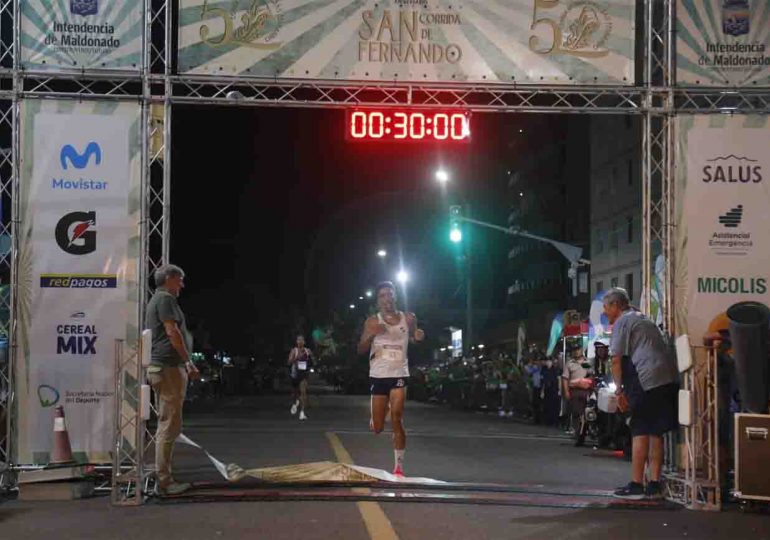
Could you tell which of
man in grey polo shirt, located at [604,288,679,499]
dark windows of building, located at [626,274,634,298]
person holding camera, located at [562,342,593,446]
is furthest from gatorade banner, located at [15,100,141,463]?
dark windows of building, located at [626,274,634,298]

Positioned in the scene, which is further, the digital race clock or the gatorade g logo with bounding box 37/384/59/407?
the digital race clock

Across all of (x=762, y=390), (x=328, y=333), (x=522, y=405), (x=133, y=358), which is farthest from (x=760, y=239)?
(x=328, y=333)

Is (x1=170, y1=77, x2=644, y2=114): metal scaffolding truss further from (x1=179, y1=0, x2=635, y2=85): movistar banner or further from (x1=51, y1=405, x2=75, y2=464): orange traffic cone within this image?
(x1=51, y1=405, x2=75, y2=464): orange traffic cone

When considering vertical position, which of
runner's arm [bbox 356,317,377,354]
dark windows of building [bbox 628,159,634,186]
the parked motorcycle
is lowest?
the parked motorcycle

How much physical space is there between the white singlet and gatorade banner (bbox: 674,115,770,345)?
2.79 metres

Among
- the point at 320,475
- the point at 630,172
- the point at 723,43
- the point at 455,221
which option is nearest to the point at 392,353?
the point at 320,475

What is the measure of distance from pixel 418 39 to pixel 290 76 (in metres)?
1.35

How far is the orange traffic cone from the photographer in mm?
9273

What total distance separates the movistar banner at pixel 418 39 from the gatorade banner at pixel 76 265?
1284mm

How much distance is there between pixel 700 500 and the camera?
9.04m

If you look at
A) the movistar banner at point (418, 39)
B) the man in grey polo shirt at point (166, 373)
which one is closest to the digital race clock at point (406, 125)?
the movistar banner at point (418, 39)

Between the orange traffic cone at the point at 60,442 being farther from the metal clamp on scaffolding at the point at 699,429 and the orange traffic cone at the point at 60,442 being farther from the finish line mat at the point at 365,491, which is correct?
the metal clamp on scaffolding at the point at 699,429

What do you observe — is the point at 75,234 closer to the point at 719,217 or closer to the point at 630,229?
the point at 719,217

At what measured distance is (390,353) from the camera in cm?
1031
